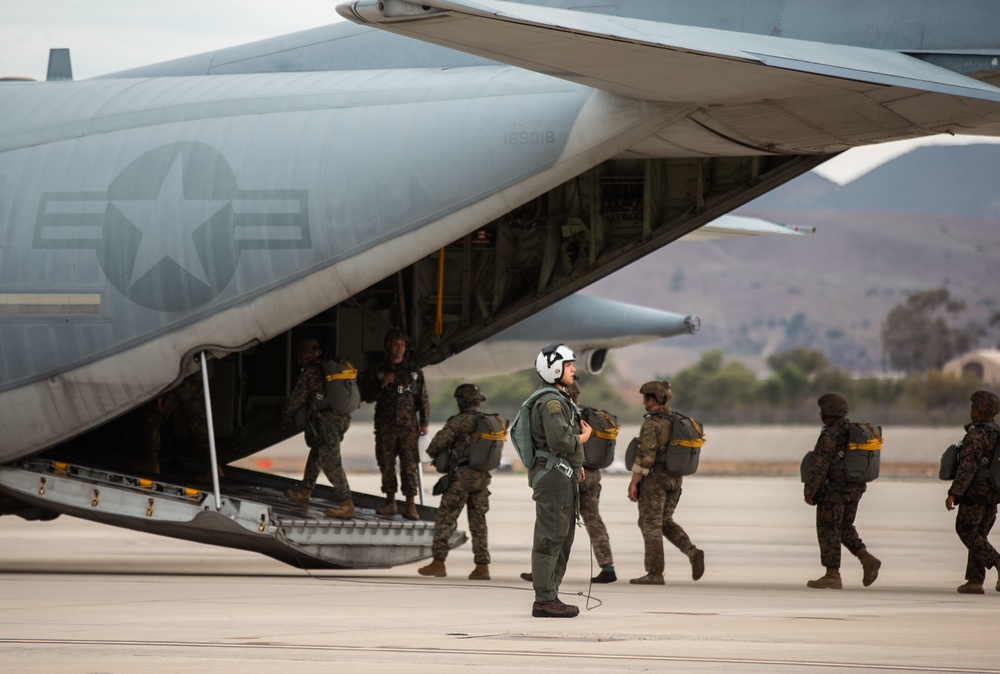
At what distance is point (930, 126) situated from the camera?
34.6 feet

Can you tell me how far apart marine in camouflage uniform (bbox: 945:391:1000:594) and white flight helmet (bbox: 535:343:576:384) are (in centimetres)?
429

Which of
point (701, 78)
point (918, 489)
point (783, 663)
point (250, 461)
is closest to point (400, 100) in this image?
point (701, 78)

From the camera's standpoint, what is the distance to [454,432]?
11.9 m

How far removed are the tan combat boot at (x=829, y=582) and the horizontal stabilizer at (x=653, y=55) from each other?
4.35m

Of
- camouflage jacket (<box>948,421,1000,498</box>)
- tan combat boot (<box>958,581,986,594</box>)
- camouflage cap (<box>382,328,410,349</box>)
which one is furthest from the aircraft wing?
camouflage cap (<box>382,328,410,349</box>)

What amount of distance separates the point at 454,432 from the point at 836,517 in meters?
3.43

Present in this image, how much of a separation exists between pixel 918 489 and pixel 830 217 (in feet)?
543

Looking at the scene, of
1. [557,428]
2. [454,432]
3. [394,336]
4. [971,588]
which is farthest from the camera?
[394,336]

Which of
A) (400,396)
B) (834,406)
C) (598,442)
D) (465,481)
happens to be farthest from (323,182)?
(834,406)

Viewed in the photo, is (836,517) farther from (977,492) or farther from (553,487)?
(553,487)

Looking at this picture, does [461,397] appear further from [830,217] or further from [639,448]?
[830,217]

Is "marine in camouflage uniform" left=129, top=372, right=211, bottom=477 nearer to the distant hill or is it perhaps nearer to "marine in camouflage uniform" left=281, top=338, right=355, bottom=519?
"marine in camouflage uniform" left=281, top=338, right=355, bottom=519

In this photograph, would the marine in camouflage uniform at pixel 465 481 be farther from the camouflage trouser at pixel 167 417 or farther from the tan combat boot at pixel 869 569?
the tan combat boot at pixel 869 569

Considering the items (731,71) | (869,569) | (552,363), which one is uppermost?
(731,71)
